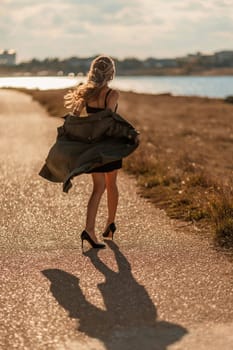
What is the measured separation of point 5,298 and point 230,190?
14.1 feet

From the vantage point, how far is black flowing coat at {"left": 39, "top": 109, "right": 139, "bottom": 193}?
21.8 feet

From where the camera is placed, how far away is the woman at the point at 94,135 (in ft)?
21.7

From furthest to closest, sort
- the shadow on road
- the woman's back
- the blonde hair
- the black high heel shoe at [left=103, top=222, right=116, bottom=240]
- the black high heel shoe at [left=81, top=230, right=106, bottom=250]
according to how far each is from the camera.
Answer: the black high heel shoe at [left=103, top=222, right=116, bottom=240], the black high heel shoe at [left=81, top=230, right=106, bottom=250], the woman's back, the blonde hair, the shadow on road

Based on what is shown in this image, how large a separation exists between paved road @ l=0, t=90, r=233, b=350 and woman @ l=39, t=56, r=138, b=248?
0.64m

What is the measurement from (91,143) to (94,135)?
0.10 m

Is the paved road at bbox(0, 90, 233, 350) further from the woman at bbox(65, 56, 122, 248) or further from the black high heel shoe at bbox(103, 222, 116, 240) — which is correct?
the woman at bbox(65, 56, 122, 248)

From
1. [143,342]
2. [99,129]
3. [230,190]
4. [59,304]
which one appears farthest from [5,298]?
[230,190]

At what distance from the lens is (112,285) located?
5.60 meters

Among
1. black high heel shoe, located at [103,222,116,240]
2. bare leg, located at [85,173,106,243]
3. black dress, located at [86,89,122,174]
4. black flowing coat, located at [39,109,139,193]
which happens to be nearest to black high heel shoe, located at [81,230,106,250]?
bare leg, located at [85,173,106,243]

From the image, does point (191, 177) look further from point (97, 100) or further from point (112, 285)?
point (112, 285)

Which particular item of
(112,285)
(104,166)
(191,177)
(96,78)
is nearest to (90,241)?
(104,166)

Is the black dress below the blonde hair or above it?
below

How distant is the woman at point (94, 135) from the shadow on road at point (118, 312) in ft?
3.31

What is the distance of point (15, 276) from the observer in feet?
19.4
